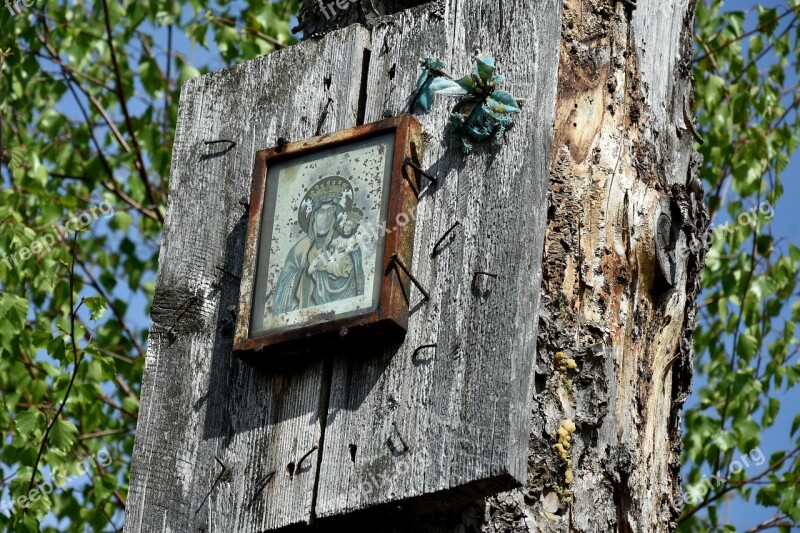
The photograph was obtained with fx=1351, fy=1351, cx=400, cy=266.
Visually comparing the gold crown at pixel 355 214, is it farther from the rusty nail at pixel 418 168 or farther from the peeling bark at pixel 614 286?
the peeling bark at pixel 614 286

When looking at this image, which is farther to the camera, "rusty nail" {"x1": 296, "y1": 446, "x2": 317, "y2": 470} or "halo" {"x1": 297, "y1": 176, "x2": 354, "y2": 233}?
"halo" {"x1": 297, "y1": 176, "x2": 354, "y2": 233}

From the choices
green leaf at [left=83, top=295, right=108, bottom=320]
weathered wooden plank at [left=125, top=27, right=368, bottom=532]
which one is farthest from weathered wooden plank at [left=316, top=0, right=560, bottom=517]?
green leaf at [left=83, top=295, right=108, bottom=320]

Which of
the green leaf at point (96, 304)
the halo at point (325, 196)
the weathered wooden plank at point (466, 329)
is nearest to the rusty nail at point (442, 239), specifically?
the weathered wooden plank at point (466, 329)

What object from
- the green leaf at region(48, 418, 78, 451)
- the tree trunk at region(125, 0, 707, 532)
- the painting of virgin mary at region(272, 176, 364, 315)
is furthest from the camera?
Answer: the green leaf at region(48, 418, 78, 451)

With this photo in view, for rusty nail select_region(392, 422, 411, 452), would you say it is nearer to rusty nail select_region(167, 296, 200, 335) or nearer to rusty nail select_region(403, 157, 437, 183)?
rusty nail select_region(403, 157, 437, 183)

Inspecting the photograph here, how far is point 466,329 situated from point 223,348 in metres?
0.65

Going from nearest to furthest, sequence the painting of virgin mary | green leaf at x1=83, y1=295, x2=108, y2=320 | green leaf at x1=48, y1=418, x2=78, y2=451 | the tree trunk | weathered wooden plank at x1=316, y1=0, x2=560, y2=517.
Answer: weathered wooden plank at x1=316, y1=0, x2=560, y2=517 < the tree trunk < the painting of virgin mary < green leaf at x1=83, y1=295, x2=108, y2=320 < green leaf at x1=48, y1=418, x2=78, y2=451

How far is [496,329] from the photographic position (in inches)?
110

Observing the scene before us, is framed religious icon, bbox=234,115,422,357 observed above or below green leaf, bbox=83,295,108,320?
below

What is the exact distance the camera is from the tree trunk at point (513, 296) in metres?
2.87

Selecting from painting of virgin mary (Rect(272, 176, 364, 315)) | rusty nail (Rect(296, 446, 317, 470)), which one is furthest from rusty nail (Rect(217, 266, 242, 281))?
rusty nail (Rect(296, 446, 317, 470))

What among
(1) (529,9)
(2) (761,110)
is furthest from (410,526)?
(2) (761,110)

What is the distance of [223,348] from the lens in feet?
10.4

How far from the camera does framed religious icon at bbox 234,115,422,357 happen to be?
9.61 ft
